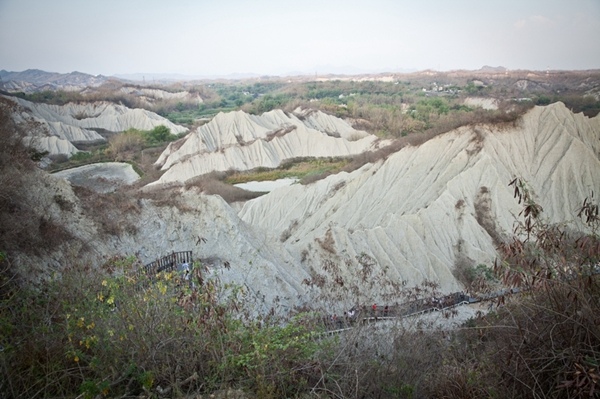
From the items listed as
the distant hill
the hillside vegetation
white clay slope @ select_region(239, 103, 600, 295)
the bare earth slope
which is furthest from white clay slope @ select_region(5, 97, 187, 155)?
white clay slope @ select_region(239, 103, 600, 295)

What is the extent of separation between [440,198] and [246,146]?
23.8m

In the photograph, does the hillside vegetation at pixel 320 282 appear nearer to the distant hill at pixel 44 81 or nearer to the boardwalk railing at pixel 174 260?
the boardwalk railing at pixel 174 260

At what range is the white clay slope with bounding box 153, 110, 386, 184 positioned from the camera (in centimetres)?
3506

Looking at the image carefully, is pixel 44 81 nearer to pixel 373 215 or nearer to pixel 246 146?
pixel 246 146

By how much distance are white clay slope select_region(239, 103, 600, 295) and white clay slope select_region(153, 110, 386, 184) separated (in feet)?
40.4

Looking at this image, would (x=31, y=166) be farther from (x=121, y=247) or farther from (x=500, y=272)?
(x=500, y=272)

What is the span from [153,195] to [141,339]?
11.3 m

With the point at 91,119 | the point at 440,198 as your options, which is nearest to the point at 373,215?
the point at 440,198

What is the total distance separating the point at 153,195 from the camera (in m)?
14.6

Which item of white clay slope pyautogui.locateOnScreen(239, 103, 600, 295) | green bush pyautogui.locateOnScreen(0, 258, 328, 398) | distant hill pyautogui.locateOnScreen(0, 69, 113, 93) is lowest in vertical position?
white clay slope pyautogui.locateOnScreen(239, 103, 600, 295)

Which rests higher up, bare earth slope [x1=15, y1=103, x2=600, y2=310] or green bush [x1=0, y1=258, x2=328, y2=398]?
green bush [x1=0, y1=258, x2=328, y2=398]

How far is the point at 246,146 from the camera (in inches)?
1497

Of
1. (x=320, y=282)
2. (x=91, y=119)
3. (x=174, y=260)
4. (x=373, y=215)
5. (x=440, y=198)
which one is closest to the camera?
(x=320, y=282)

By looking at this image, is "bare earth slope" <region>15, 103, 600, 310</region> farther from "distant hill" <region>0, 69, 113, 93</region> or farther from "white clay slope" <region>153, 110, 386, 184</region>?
"distant hill" <region>0, 69, 113, 93</region>
